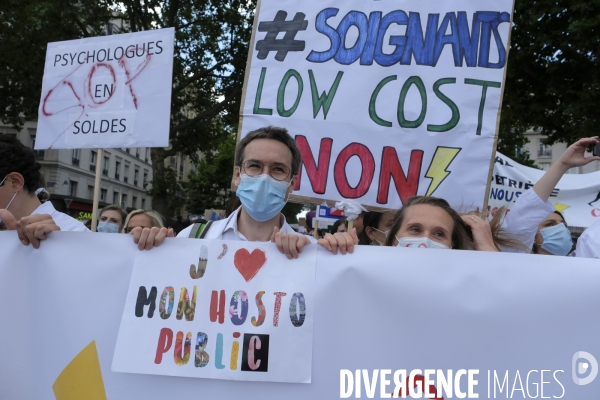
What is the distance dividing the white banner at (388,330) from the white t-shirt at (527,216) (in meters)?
0.89

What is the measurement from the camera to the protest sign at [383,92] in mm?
3010

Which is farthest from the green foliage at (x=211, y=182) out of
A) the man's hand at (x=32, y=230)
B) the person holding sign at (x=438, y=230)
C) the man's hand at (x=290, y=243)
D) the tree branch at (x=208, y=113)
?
the man's hand at (x=290, y=243)

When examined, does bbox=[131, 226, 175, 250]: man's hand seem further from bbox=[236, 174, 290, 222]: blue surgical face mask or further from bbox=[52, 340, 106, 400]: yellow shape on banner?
bbox=[236, 174, 290, 222]: blue surgical face mask

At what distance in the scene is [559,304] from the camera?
1.69m

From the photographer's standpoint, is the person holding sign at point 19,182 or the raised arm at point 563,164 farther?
the raised arm at point 563,164

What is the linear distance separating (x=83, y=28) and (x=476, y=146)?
42.9ft

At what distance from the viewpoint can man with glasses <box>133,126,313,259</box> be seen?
221 centimetres

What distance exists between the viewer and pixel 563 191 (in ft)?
20.8

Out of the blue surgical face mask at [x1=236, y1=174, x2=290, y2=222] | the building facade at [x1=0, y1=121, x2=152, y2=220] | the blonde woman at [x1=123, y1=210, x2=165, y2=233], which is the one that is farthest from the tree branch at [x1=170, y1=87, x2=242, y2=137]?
the blue surgical face mask at [x1=236, y1=174, x2=290, y2=222]

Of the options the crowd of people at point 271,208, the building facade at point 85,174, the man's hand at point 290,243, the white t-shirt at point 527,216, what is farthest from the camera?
the building facade at point 85,174

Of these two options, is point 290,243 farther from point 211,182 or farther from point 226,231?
point 211,182

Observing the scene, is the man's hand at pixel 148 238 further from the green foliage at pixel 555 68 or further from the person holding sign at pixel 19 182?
the green foliage at pixel 555 68

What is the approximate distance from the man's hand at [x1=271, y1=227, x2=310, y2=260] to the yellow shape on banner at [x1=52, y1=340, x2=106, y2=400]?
2.19 feet

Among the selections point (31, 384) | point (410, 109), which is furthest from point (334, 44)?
point (31, 384)
